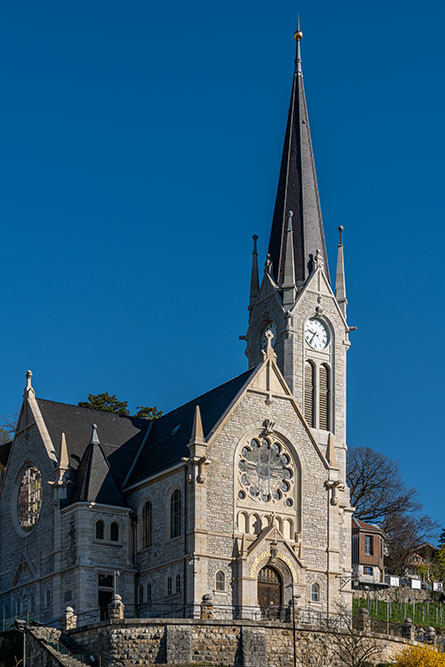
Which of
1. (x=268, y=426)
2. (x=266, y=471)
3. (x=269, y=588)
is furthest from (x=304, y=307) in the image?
(x=269, y=588)

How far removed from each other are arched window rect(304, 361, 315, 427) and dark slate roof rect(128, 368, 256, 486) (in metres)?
8.12

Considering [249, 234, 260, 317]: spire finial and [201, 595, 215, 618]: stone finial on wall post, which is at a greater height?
[249, 234, 260, 317]: spire finial

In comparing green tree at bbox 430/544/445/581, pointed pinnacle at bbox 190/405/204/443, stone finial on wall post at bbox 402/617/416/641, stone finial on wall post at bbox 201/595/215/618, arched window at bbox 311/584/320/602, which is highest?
pointed pinnacle at bbox 190/405/204/443

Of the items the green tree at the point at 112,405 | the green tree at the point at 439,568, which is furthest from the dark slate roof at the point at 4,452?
the green tree at the point at 439,568

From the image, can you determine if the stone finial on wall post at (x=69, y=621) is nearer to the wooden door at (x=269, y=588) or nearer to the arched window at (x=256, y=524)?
the wooden door at (x=269, y=588)

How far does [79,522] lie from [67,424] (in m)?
6.88

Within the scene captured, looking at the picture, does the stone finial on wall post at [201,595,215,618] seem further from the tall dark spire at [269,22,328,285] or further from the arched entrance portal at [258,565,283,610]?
the tall dark spire at [269,22,328,285]

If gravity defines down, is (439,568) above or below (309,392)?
below

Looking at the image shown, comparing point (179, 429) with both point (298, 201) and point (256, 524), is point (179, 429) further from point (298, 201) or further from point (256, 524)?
point (298, 201)

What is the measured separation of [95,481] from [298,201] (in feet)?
81.8

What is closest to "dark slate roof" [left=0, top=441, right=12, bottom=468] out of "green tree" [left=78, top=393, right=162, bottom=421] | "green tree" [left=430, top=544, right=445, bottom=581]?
"green tree" [left=78, top=393, right=162, bottom=421]

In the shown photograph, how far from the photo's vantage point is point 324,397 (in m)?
71.1

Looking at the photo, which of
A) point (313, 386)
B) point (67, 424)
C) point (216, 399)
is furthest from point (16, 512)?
point (313, 386)

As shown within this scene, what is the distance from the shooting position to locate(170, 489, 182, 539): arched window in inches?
2245
